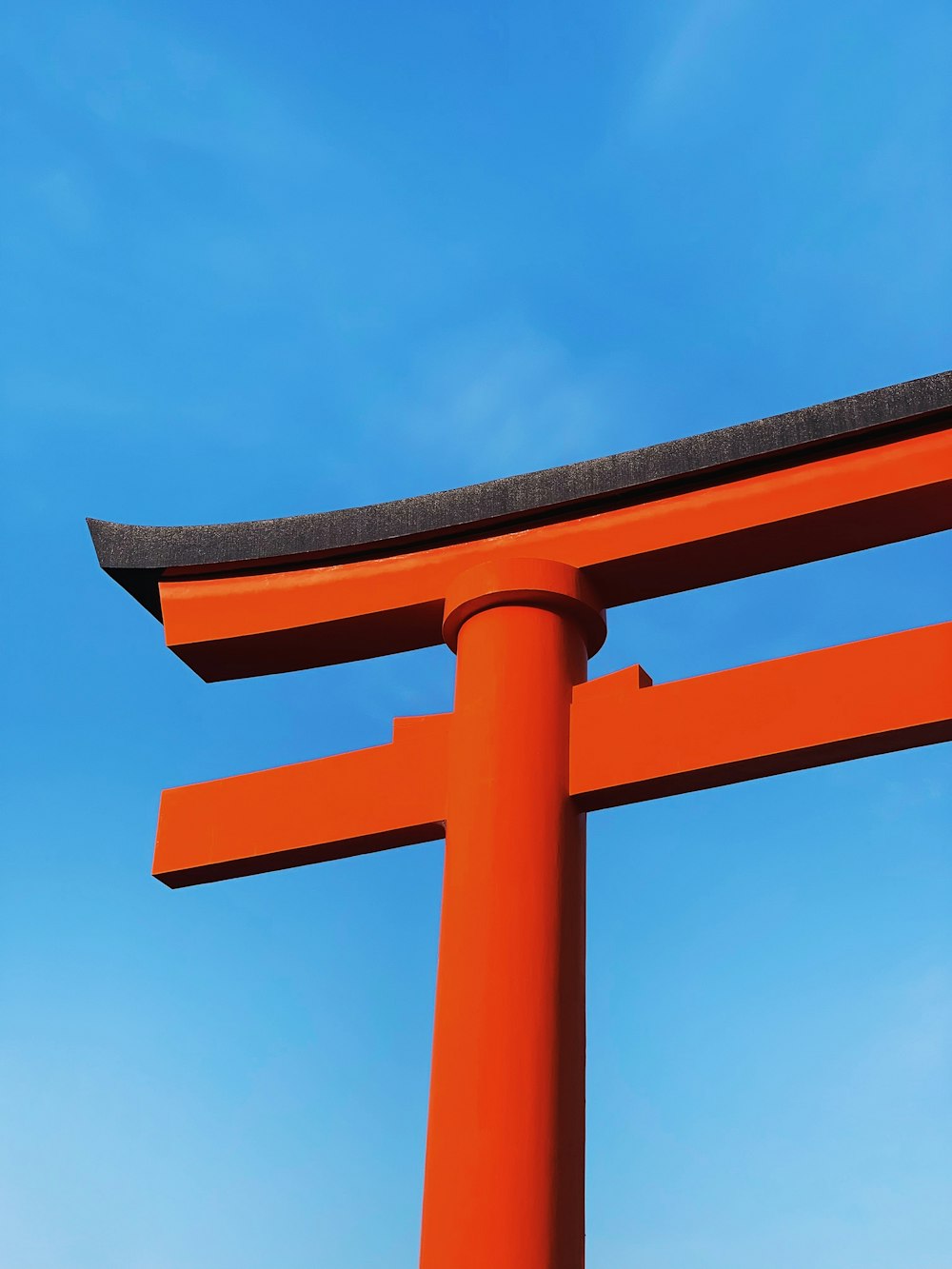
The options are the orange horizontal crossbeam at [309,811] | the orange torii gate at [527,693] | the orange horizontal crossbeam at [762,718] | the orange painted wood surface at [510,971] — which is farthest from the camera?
the orange horizontal crossbeam at [309,811]

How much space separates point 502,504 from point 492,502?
0.09 feet

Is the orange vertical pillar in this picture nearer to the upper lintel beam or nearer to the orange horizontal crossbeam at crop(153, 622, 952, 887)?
the orange horizontal crossbeam at crop(153, 622, 952, 887)

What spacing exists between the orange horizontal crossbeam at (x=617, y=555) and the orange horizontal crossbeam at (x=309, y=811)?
0.42 m

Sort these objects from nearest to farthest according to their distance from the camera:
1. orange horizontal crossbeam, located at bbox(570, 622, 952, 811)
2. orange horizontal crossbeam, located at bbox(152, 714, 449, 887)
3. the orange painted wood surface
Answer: the orange painted wood surface → orange horizontal crossbeam, located at bbox(570, 622, 952, 811) → orange horizontal crossbeam, located at bbox(152, 714, 449, 887)

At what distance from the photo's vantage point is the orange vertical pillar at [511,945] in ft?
8.29

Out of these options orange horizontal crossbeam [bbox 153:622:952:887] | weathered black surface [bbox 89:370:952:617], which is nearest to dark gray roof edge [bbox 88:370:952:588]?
weathered black surface [bbox 89:370:952:617]

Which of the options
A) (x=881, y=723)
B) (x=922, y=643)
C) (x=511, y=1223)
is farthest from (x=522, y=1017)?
(x=922, y=643)

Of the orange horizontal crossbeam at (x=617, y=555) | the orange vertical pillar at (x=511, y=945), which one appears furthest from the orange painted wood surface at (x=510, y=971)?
the orange horizontal crossbeam at (x=617, y=555)

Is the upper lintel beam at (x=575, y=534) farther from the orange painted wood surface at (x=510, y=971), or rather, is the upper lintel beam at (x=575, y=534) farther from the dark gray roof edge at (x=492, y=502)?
the orange painted wood surface at (x=510, y=971)

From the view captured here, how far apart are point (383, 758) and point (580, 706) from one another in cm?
50

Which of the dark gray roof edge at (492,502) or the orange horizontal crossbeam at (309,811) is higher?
the dark gray roof edge at (492,502)

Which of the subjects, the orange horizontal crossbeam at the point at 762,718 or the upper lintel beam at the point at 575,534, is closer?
the orange horizontal crossbeam at the point at 762,718

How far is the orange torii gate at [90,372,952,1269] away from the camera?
2.64 metres

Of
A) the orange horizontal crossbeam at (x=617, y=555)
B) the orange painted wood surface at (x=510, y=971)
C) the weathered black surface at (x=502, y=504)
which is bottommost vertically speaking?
the orange painted wood surface at (x=510, y=971)
